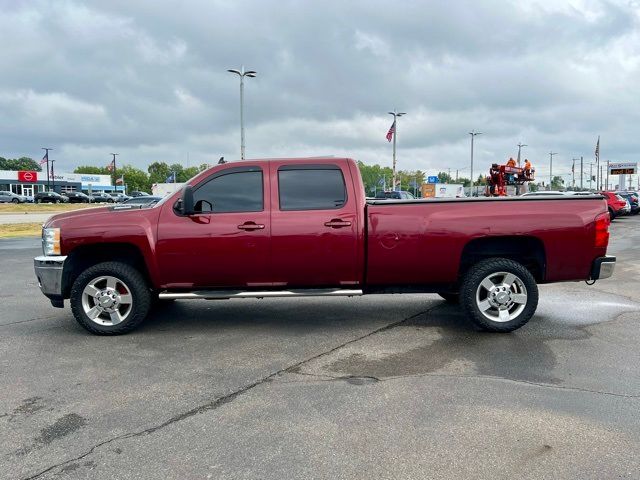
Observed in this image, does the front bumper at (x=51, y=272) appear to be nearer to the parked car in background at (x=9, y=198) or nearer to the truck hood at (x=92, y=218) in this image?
the truck hood at (x=92, y=218)

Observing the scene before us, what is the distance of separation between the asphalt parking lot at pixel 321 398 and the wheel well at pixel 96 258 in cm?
67

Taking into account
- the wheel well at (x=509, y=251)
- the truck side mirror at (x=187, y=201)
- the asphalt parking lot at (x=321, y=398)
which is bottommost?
the asphalt parking lot at (x=321, y=398)

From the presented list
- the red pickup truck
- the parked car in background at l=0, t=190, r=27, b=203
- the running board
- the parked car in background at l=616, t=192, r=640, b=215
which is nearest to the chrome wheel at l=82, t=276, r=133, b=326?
the red pickup truck

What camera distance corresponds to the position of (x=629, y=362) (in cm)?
472

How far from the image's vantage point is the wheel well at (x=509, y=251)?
18.9ft

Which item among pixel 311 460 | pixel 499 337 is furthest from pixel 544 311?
pixel 311 460

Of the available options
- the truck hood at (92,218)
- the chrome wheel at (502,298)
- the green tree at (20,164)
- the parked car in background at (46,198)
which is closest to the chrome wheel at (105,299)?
the truck hood at (92,218)

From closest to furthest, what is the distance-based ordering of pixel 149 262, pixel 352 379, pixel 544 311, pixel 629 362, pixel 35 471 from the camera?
pixel 35 471
pixel 352 379
pixel 629 362
pixel 149 262
pixel 544 311

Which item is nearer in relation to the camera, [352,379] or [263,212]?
[352,379]

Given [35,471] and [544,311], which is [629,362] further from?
[35,471]

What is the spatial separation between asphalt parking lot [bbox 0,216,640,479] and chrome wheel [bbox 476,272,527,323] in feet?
0.85

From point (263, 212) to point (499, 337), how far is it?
9.63ft

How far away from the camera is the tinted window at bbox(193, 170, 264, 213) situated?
5.64 m

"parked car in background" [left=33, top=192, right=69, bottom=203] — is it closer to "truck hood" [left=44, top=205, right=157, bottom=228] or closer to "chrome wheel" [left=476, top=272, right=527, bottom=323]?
"truck hood" [left=44, top=205, right=157, bottom=228]
